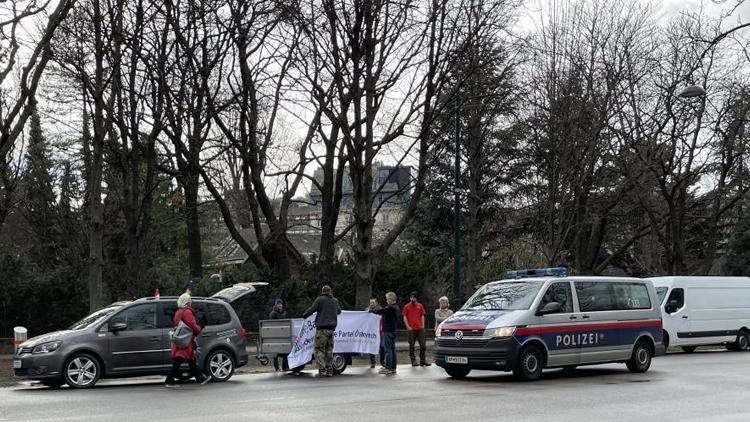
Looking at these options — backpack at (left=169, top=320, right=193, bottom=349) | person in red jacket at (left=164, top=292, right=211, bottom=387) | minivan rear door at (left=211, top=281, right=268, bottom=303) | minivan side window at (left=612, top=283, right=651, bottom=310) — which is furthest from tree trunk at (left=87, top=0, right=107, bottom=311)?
minivan side window at (left=612, top=283, right=651, bottom=310)

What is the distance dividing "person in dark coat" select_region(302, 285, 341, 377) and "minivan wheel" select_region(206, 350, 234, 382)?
176 centimetres

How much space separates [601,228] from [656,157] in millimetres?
6983

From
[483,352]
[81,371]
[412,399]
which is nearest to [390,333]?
[483,352]

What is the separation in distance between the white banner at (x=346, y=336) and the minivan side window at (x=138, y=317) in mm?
3129

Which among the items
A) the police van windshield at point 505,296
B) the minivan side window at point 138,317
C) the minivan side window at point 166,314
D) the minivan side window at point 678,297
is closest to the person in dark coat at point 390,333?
the police van windshield at point 505,296

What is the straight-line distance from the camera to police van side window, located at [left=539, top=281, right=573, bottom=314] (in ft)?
Result: 53.6

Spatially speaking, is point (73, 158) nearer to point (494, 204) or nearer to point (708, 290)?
point (494, 204)

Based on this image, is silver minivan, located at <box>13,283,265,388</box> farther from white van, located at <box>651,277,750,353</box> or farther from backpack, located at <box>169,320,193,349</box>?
white van, located at <box>651,277,750,353</box>

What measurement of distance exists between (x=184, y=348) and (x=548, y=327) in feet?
21.7

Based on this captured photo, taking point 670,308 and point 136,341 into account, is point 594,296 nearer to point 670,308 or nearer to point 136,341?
point 136,341

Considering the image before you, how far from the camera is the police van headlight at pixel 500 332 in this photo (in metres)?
15.4

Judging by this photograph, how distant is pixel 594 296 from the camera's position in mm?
17219

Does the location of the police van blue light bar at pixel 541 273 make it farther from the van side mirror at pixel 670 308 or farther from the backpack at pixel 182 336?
the van side mirror at pixel 670 308

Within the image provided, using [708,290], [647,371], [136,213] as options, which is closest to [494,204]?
[708,290]
